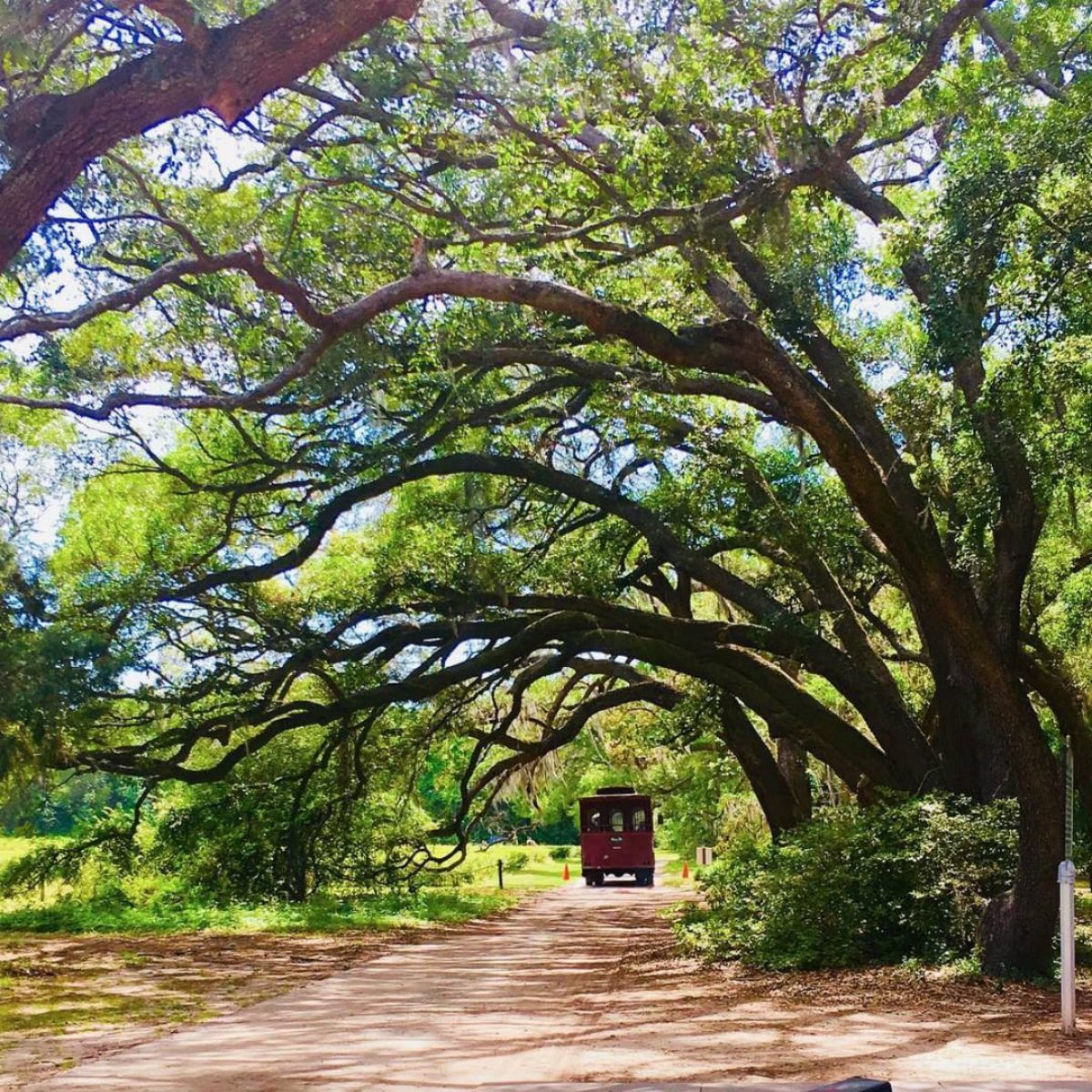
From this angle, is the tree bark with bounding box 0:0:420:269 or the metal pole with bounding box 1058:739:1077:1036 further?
the metal pole with bounding box 1058:739:1077:1036

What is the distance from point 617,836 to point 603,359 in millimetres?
27251

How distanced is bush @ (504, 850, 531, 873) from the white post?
40442 mm

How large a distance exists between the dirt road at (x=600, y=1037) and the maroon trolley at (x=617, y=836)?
2550 cm

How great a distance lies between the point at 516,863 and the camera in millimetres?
49281

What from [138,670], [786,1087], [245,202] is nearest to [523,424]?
[245,202]

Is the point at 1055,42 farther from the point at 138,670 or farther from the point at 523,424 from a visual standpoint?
the point at 138,670

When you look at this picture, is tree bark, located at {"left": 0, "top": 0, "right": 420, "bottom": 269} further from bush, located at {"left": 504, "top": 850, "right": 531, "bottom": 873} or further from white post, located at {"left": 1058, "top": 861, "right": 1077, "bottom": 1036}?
bush, located at {"left": 504, "top": 850, "right": 531, "bottom": 873}

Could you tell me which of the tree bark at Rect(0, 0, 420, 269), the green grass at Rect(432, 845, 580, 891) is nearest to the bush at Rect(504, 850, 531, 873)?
the green grass at Rect(432, 845, 580, 891)

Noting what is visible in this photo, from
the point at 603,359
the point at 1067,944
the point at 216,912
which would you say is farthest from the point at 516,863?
the point at 1067,944

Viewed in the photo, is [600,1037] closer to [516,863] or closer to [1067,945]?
[1067,945]

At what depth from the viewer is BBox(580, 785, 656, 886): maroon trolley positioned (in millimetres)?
38375

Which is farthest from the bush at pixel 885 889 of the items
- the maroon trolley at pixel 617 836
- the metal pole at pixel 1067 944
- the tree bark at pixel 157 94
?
the maroon trolley at pixel 617 836

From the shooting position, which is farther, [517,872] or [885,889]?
[517,872]

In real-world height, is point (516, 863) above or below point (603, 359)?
below
